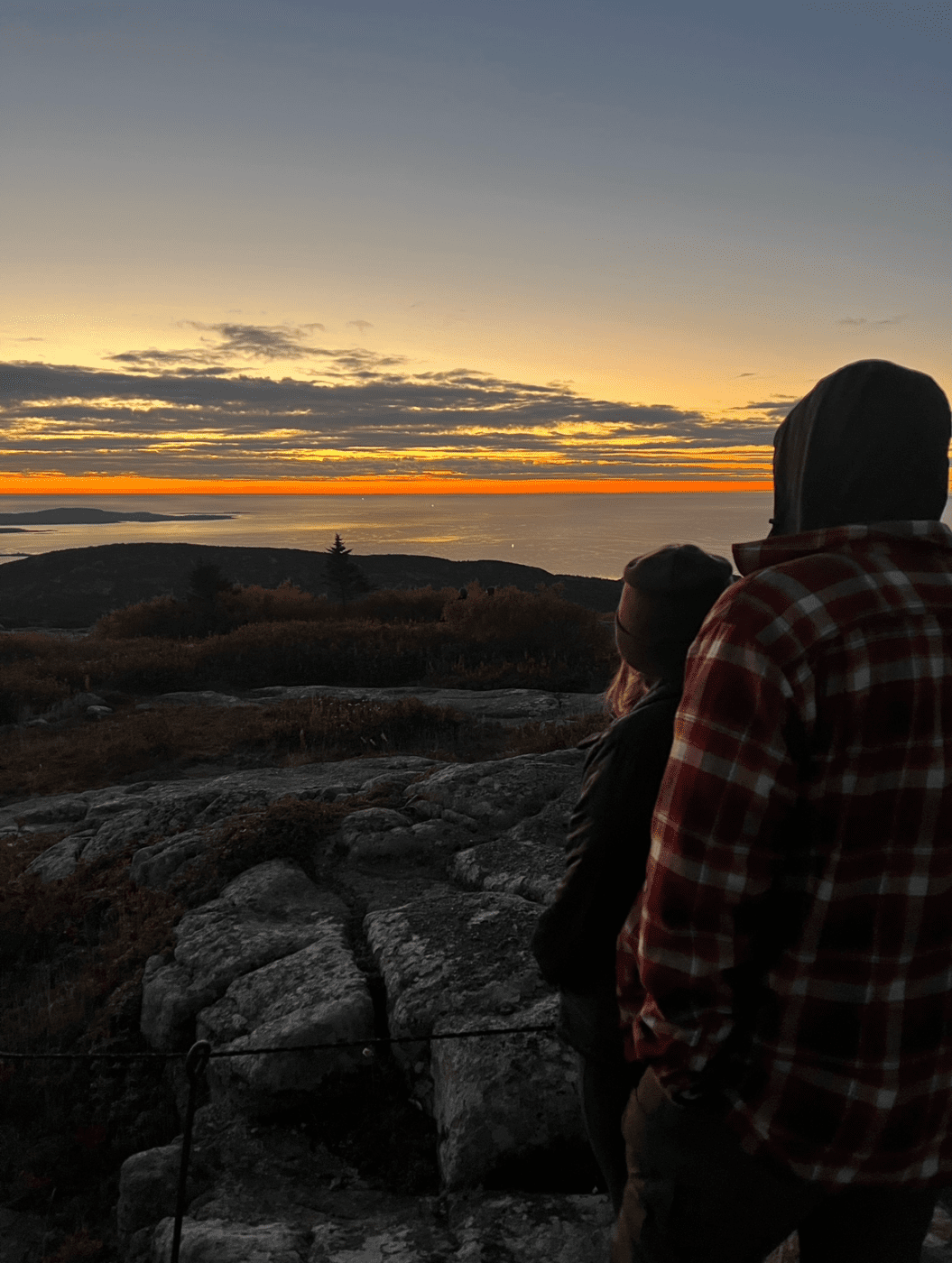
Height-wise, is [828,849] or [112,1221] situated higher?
[828,849]

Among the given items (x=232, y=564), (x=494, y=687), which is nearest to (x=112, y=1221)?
(x=494, y=687)

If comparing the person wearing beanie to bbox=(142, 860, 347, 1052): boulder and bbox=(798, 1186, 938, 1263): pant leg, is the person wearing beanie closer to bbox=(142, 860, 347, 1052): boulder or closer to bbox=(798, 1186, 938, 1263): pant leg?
bbox=(798, 1186, 938, 1263): pant leg

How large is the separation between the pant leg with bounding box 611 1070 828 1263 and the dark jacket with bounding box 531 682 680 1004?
0.34 m

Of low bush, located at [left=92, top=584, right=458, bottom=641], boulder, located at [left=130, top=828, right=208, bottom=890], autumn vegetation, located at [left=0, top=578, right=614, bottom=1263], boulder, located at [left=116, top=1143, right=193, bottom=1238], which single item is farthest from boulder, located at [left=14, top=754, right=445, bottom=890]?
low bush, located at [left=92, top=584, right=458, bottom=641]

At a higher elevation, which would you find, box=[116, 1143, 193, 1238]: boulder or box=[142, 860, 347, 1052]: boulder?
box=[142, 860, 347, 1052]: boulder

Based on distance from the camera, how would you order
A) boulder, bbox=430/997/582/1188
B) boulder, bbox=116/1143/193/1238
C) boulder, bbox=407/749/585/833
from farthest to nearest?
boulder, bbox=407/749/585/833
boulder, bbox=116/1143/193/1238
boulder, bbox=430/997/582/1188

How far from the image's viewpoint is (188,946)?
17.4 feet

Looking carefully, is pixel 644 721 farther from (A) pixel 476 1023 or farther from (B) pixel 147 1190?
(B) pixel 147 1190

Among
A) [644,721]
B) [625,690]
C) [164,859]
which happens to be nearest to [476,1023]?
[625,690]

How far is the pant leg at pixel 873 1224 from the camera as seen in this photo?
144cm

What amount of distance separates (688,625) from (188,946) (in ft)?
14.9

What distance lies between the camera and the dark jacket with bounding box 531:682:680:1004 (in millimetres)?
1721

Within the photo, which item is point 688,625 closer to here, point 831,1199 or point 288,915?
point 831,1199

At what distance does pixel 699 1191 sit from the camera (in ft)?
4.79
